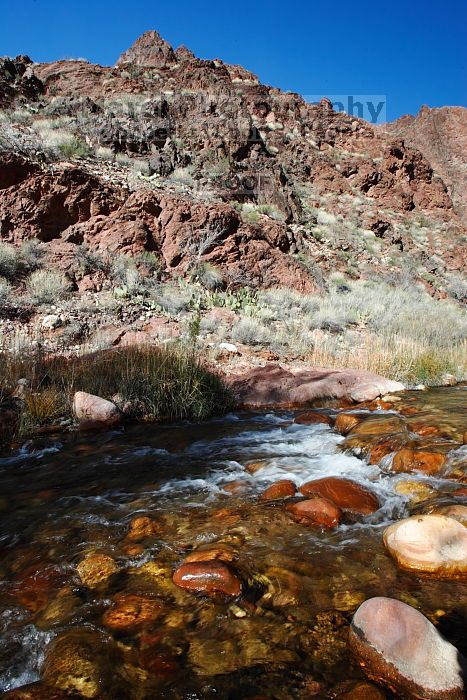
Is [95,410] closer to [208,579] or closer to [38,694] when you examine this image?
[208,579]

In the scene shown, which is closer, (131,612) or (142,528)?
(131,612)

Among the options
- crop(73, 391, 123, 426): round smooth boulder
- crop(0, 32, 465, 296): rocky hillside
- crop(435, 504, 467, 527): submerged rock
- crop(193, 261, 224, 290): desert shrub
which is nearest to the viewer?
crop(435, 504, 467, 527): submerged rock

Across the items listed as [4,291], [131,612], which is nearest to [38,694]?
[131,612]

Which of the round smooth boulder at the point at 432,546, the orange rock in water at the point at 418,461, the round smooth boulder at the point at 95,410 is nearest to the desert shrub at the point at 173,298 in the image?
the round smooth boulder at the point at 95,410

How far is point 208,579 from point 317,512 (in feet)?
2.97

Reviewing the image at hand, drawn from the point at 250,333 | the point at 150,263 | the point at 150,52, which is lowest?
the point at 250,333

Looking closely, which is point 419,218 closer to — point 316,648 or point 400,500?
point 400,500

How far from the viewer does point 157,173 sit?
13844mm

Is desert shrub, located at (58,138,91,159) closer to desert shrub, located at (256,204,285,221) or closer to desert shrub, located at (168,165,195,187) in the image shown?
desert shrub, located at (168,165,195,187)

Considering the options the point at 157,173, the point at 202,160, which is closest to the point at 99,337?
the point at 157,173

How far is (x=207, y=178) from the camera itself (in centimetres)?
1453

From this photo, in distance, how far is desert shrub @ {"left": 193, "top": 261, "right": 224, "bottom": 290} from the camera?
11250 mm

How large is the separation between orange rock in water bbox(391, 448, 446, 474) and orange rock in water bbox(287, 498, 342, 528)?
0.94 metres

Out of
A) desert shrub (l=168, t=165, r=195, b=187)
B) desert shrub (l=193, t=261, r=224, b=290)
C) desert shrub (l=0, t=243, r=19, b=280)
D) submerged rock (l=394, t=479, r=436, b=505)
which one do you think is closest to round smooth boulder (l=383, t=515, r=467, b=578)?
submerged rock (l=394, t=479, r=436, b=505)
